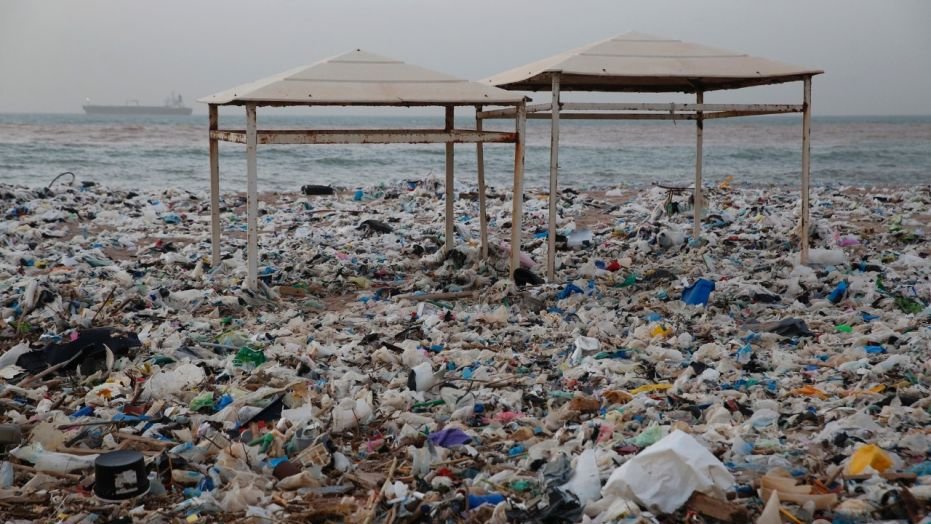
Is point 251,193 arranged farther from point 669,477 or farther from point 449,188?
point 669,477

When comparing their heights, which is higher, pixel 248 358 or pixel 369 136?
pixel 369 136

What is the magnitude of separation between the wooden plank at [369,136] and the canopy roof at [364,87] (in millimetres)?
216

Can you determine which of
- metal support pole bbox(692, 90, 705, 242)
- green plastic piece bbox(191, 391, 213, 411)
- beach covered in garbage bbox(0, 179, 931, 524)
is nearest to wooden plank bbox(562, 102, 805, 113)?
metal support pole bbox(692, 90, 705, 242)

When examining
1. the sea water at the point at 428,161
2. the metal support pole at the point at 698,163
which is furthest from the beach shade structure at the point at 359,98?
the sea water at the point at 428,161

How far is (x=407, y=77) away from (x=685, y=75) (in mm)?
2043

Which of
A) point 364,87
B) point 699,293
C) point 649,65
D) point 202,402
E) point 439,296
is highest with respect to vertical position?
point 649,65

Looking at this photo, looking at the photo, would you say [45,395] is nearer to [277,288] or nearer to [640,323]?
[277,288]

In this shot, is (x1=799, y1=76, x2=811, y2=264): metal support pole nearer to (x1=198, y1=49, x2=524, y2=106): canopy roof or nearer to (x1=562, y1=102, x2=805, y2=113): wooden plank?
(x1=562, y1=102, x2=805, y2=113): wooden plank

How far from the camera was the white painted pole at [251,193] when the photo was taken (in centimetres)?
559

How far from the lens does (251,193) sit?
5.76m

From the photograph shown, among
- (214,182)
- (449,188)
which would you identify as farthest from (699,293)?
(214,182)

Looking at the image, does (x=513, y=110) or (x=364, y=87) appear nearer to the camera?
(x=364, y=87)

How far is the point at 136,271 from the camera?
728 cm

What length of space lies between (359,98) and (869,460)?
3.83 meters
